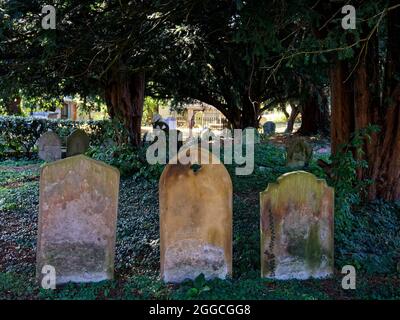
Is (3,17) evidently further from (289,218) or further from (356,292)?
(356,292)

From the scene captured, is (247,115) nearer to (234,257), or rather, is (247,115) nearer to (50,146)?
(50,146)

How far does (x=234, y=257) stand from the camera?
5270mm

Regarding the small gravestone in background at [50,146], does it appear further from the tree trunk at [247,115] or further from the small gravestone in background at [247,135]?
the tree trunk at [247,115]

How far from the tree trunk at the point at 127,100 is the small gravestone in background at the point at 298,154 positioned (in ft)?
13.4

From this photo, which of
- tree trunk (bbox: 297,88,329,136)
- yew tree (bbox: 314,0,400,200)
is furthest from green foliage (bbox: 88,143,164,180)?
tree trunk (bbox: 297,88,329,136)

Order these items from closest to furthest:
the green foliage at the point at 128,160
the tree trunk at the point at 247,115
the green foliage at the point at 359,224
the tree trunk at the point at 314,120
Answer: the green foliage at the point at 359,224, the green foliage at the point at 128,160, the tree trunk at the point at 247,115, the tree trunk at the point at 314,120

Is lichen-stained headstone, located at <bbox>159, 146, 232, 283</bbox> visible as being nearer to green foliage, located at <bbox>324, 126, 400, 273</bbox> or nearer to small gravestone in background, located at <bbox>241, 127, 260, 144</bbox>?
green foliage, located at <bbox>324, 126, 400, 273</bbox>

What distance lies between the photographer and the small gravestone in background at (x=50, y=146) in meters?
13.9

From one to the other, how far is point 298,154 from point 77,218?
7916 millimetres

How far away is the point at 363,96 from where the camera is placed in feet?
20.9

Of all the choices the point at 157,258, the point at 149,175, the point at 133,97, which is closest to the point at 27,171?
the point at 133,97

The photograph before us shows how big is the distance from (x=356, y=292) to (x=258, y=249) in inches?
50.8

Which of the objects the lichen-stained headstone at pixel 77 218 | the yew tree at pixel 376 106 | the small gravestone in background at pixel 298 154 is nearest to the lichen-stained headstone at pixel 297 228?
the lichen-stained headstone at pixel 77 218

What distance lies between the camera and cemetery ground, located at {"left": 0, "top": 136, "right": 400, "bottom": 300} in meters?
4.35
